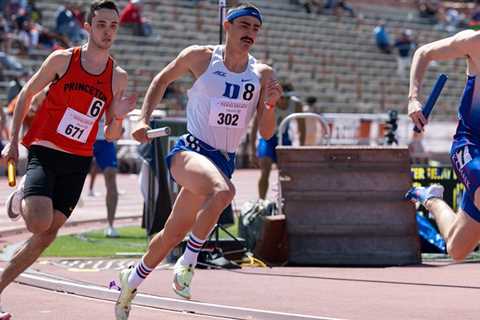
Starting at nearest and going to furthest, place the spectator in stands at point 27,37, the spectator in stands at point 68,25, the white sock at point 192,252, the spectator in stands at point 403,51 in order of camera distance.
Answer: the white sock at point 192,252 < the spectator in stands at point 27,37 < the spectator in stands at point 68,25 < the spectator in stands at point 403,51

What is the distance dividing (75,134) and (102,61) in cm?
56

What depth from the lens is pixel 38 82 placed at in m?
8.05

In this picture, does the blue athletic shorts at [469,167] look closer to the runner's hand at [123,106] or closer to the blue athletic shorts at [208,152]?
the blue athletic shorts at [208,152]

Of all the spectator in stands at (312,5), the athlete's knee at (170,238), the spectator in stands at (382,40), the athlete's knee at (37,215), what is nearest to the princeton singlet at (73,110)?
the athlete's knee at (37,215)

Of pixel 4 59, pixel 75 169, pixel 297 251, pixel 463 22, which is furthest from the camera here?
pixel 463 22

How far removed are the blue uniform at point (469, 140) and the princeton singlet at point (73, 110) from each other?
2.41 metres

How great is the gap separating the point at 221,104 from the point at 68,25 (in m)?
22.6

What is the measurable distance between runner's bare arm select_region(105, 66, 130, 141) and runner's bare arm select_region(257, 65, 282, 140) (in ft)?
2.98

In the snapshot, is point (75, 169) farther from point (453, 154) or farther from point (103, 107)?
point (453, 154)

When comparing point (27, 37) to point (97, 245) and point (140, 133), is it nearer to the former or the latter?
point (97, 245)

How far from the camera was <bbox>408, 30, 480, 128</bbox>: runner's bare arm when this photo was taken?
7359 mm

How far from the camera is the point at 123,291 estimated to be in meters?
7.87

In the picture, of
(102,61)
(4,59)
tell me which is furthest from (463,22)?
(102,61)

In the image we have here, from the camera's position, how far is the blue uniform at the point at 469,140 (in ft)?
24.9
